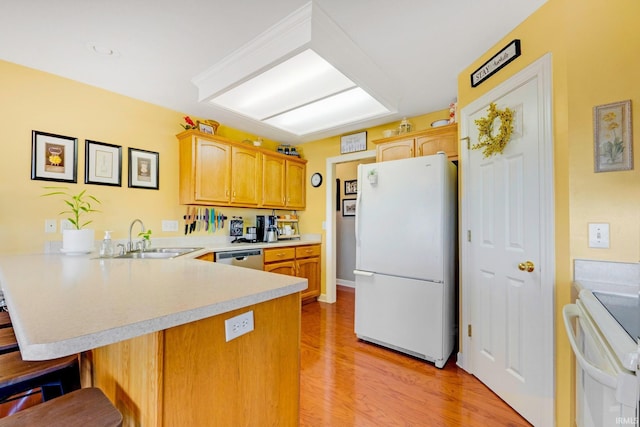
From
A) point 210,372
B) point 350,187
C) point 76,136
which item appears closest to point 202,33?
point 76,136

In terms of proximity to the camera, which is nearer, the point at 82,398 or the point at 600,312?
the point at 82,398

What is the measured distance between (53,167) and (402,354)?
10.9 feet

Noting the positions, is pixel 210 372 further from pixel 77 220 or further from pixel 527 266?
pixel 77 220

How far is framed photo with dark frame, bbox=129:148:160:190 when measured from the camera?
8.84 feet

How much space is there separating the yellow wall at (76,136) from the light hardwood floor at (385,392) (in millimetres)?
2134

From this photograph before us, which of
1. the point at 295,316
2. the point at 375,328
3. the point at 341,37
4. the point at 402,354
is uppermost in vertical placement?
the point at 341,37

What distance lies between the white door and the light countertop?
1.38 metres

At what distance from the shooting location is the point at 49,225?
224 centimetres

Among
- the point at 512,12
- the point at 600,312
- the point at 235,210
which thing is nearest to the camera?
the point at 600,312

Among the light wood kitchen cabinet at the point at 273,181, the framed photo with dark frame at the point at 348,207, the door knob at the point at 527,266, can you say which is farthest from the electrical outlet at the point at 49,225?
the framed photo with dark frame at the point at 348,207

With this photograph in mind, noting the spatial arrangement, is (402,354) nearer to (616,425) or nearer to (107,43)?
(616,425)

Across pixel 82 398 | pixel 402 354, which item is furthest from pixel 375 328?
pixel 82 398

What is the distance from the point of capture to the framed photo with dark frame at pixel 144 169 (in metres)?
2.70

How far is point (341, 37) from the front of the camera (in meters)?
1.81
